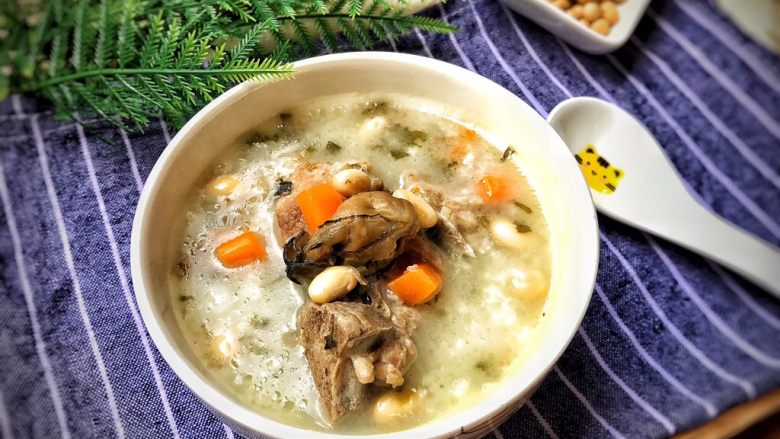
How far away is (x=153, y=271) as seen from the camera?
3.32ft

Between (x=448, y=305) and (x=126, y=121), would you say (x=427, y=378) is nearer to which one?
(x=448, y=305)

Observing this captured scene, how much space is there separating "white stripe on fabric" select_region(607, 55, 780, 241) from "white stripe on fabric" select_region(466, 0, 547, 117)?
235 millimetres

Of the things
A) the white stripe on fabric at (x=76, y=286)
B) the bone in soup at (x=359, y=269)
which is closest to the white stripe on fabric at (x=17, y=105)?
the white stripe on fabric at (x=76, y=286)

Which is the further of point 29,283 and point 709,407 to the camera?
point 709,407

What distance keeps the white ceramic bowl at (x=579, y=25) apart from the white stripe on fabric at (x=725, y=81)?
0.37ft

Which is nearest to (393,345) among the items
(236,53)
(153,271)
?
(153,271)

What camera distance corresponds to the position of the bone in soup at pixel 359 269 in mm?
957

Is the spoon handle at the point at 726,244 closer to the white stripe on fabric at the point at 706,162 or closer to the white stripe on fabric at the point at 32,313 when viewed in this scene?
the white stripe on fabric at the point at 706,162

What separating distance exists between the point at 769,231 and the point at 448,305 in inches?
18.5

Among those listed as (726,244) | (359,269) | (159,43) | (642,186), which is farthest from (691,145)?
(159,43)

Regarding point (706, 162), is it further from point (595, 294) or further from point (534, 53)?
point (534, 53)

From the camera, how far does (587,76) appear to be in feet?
5.02

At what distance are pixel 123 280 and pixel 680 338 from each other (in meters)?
1.03

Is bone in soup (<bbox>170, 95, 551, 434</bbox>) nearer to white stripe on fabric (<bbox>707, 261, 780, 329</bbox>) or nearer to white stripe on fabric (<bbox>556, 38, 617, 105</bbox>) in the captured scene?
white stripe on fabric (<bbox>707, 261, 780, 329</bbox>)
